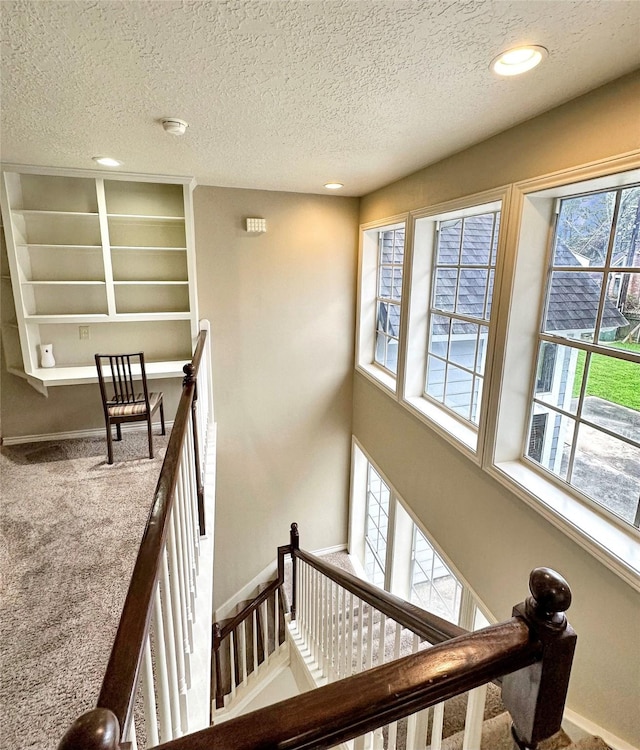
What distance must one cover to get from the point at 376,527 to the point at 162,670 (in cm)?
389

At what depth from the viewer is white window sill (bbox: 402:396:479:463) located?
8.95ft

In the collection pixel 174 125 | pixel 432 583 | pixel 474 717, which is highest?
pixel 174 125

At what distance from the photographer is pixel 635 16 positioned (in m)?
1.24

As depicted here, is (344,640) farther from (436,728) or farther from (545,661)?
(545,661)

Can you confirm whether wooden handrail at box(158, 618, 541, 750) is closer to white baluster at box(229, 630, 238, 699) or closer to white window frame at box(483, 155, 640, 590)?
white window frame at box(483, 155, 640, 590)

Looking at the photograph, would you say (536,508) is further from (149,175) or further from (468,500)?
(149,175)

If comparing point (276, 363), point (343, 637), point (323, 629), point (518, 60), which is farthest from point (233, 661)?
point (518, 60)

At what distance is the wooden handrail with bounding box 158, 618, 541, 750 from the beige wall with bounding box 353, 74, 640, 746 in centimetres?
143

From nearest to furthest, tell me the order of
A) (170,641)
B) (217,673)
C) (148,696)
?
(148,696) < (170,641) < (217,673)

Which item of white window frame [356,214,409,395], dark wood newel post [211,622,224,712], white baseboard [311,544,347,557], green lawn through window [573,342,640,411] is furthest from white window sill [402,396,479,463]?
dark wood newel post [211,622,224,712]

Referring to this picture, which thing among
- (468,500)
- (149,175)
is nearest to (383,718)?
(468,500)

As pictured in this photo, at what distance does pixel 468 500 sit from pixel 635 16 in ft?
7.94

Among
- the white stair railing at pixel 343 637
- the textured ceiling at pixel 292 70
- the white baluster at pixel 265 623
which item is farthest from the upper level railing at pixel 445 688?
the white baluster at pixel 265 623

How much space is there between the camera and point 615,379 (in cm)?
187
